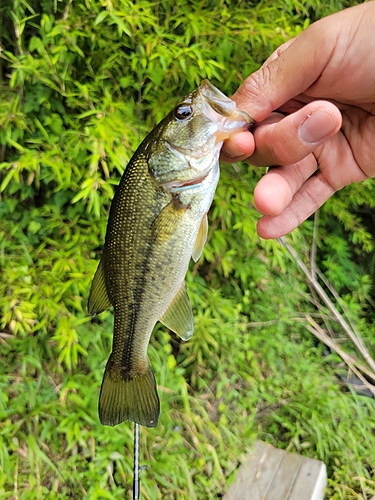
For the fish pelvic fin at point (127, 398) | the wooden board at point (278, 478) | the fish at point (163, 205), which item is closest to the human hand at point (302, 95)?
the fish at point (163, 205)

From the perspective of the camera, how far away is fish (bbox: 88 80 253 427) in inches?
47.8

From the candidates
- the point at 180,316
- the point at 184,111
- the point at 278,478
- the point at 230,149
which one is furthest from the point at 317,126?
the point at 278,478

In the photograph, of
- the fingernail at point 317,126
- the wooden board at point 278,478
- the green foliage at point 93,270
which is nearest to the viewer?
Result: the fingernail at point 317,126

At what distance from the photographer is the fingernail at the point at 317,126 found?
3.63ft

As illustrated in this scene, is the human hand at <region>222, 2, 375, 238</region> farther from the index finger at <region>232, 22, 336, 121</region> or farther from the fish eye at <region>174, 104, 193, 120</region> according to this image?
the fish eye at <region>174, 104, 193, 120</region>

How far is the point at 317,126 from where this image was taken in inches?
44.8

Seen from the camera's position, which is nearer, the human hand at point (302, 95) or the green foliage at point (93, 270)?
the human hand at point (302, 95)

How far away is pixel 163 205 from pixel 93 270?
1.11 metres

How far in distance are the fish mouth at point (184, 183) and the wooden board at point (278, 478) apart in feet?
6.32

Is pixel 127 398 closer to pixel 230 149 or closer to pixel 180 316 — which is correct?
pixel 180 316

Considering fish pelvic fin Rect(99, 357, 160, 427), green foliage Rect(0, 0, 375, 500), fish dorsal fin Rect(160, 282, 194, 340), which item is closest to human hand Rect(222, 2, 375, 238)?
fish dorsal fin Rect(160, 282, 194, 340)

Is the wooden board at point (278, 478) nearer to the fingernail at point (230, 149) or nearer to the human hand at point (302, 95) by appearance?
the human hand at point (302, 95)

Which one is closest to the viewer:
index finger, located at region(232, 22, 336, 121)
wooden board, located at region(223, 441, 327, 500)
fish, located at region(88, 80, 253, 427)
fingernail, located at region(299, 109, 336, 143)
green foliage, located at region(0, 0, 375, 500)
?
fingernail, located at region(299, 109, 336, 143)

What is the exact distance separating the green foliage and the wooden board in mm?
86
